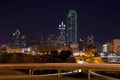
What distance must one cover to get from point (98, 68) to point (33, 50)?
145 metres

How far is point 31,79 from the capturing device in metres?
26.8

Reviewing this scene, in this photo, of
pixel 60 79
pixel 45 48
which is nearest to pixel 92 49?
pixel 45 48

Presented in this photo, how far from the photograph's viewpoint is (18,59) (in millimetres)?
70625

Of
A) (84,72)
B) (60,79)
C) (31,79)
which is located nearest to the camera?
(31,79)

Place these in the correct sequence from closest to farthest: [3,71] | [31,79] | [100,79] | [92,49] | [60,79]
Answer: [31,79] → [60,79] → [100,79] → [3,71] → [92,49]

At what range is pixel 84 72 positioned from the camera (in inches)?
1523

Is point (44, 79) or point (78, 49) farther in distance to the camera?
point (78, 49)

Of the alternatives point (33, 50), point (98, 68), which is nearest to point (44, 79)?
point (98, 68)

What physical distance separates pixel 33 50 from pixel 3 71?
141 meters

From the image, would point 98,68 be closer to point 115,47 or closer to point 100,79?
point 100,79

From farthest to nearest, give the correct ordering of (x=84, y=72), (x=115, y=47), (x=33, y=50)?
(x=115, y=47)
(x=33, y=50)
(x=84, y=72)

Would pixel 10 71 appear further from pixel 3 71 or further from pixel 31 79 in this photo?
pixel 31 79

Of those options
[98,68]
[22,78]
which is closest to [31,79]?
[22,78]

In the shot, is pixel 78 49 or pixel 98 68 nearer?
pixel 98 68
